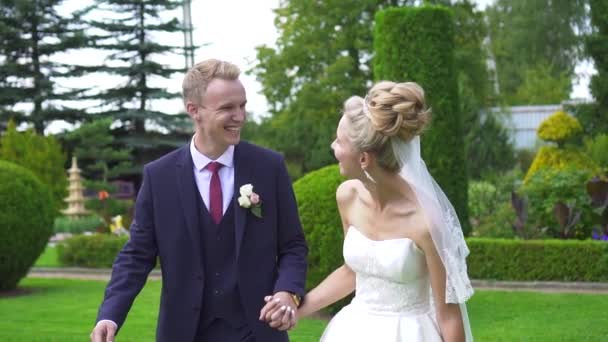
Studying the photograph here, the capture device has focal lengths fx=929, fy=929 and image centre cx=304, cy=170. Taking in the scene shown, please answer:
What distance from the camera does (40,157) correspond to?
28984 millimetres

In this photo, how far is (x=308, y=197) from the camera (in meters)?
9.53

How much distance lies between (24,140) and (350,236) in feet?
89.0

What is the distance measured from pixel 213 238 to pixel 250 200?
23cm

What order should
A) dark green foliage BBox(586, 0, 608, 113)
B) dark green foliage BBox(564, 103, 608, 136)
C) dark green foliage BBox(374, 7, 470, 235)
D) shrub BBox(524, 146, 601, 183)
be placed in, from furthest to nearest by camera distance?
dark green foliage BBox(564, 103, 608, 136) < dark green foliage BBox(586, 0, 608, 113) < shrub BBox(524, 146, 601, 183) < dark green foliage BBox(374, 7, 470, 235)

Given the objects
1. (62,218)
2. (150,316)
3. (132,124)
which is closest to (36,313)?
(150,316)

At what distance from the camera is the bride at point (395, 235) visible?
3592 millimetres

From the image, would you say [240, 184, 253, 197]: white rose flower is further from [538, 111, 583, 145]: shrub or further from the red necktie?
[538, 111, 583, 145]: shrub

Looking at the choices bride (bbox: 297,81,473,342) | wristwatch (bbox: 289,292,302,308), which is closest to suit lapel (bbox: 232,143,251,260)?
wristwatch (bbox: 289,292,302,308)

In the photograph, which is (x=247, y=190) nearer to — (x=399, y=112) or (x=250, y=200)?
(x=250, y=200)

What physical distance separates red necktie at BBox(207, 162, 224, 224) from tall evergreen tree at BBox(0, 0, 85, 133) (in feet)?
123

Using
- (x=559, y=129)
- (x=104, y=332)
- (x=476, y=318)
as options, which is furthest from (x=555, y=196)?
(x=104, y=332)

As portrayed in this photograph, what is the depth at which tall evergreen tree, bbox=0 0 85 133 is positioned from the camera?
39844mm

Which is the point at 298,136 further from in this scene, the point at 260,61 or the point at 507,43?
the point at 507,43

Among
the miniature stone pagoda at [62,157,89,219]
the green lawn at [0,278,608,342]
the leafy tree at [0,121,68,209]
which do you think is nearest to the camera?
the green lawn at [0,278,608,342]
